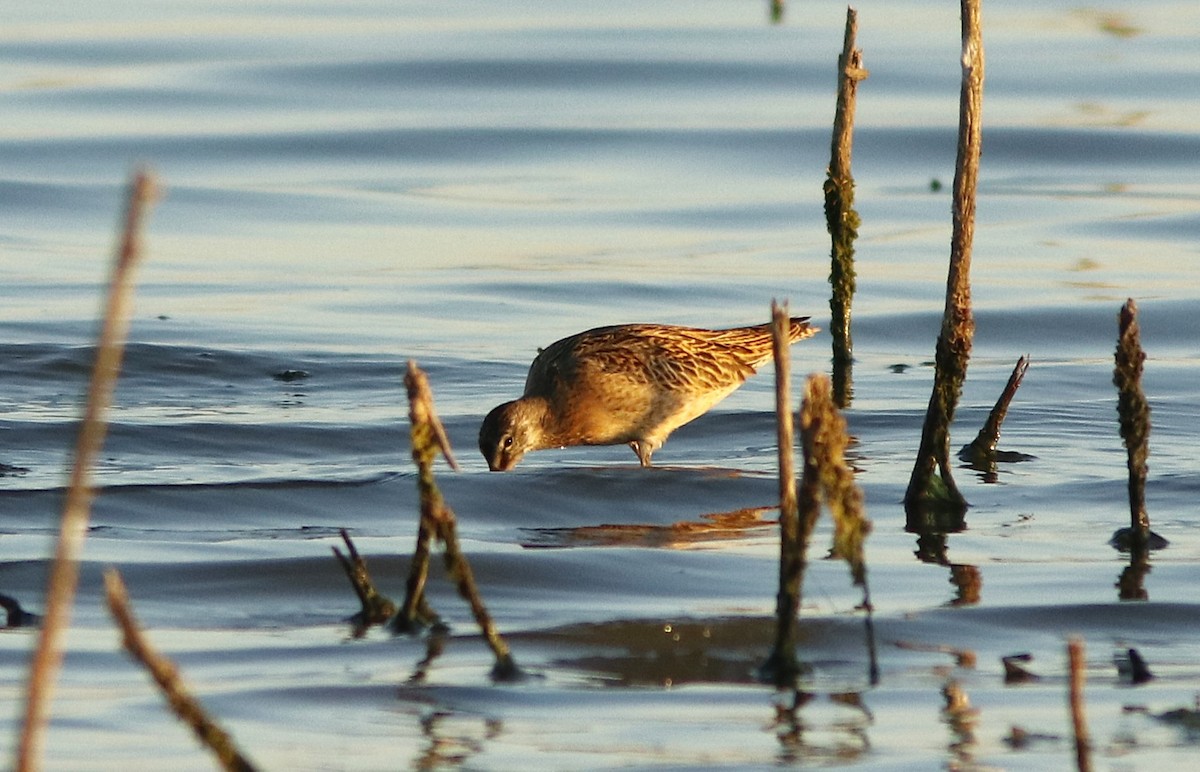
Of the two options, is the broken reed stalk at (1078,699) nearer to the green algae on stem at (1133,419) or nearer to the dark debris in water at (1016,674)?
the dark debris in water at (1016,674)

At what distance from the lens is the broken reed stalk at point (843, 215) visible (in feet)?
38.1

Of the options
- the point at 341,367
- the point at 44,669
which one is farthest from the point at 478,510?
the point at 44,669

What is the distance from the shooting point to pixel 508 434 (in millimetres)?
10289

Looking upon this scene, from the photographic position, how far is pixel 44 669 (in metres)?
3.30

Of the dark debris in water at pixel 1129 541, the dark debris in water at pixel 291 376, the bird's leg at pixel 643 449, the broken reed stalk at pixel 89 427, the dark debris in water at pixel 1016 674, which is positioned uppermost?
the broken reed stalk at pixel 89 427

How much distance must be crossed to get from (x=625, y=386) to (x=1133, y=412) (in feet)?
12.7

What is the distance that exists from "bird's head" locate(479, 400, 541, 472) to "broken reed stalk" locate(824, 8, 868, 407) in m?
1.88

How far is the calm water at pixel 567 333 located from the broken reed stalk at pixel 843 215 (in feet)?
1.40

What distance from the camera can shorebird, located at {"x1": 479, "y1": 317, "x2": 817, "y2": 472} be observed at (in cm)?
1076

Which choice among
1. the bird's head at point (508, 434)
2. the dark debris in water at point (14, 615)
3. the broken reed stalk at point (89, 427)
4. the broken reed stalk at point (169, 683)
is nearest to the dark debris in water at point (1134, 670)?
the broken reed stalk at point (169, 683)

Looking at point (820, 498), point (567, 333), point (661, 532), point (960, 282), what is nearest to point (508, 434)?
point (661, 532)

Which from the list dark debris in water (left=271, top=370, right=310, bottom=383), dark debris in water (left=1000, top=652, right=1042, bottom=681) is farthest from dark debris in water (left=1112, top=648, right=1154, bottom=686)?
dark debris in water (left=271, top=370, right=310, bottom=383)

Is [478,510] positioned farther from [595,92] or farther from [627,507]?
[595,92]

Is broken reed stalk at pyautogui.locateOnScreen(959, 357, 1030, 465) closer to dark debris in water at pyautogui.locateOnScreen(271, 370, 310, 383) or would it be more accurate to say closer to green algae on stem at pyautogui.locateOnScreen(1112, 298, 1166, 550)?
green algae on stem at pyautogui.locateOnScreen(1112, 298, 1166, 550)
